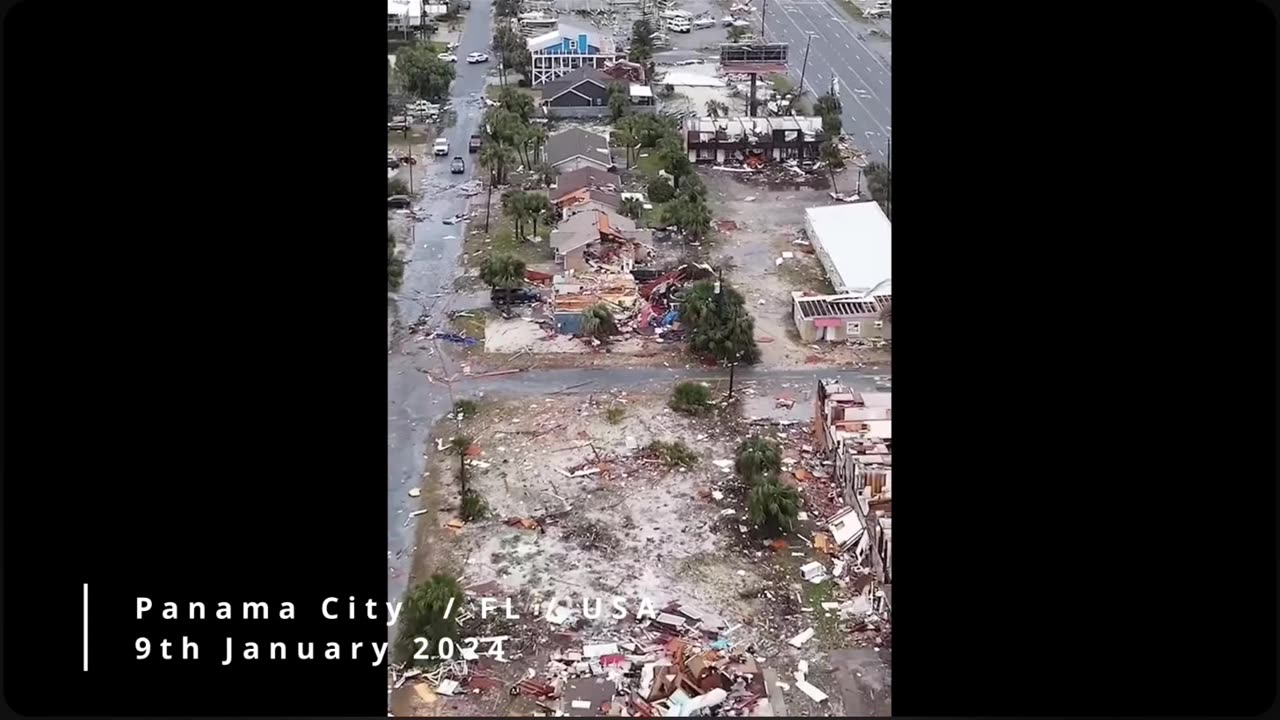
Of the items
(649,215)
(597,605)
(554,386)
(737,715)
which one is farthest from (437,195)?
(737,715)

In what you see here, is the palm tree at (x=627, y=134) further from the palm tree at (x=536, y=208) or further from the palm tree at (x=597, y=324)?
the palm tree at (x=597, y=324)

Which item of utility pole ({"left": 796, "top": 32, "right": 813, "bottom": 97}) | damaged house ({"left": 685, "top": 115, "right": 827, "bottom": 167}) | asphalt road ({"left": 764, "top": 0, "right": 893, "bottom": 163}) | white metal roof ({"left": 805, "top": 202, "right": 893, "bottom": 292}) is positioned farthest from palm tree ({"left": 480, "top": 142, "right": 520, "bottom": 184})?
utility pole ({"left": 796, "top": 32, "right": 813, "bottom": 97})

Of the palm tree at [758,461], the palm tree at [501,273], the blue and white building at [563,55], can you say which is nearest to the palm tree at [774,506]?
the palm tree at [758,461]

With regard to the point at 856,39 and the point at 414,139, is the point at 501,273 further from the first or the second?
the point at 856,39

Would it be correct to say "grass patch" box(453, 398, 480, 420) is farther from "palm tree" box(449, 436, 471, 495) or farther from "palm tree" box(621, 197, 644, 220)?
"palm tree" box(621, 197, 644, 220)

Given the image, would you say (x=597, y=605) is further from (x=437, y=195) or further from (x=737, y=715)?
(x=437, y=195)

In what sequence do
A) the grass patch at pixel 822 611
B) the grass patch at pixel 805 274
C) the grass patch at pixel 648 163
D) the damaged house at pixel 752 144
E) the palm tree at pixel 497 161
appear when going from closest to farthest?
the grass patch at pixel 822 611 → the grass patch at pixel 805 274 → the palm tree at pixel 497 161 → the grass patch at pixel 648 163 → the damaged house at pixel 752 144
